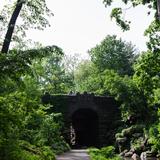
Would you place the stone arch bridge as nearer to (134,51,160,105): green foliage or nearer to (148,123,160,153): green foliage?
(148,123,160,153): green foliage

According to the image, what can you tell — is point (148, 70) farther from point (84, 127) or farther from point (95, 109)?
point (84, 127)

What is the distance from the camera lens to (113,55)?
54750 millimetres

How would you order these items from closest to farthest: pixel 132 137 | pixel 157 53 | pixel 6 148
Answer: pixel 6 148 → pixel 157 53 → pixel 132 137

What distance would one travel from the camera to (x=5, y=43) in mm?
14547

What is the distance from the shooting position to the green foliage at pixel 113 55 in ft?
Answer: 172

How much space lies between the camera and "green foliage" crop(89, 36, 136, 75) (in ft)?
172

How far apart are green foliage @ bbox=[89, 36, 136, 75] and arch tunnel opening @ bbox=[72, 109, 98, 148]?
1329 centimetres

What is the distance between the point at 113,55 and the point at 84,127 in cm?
1715

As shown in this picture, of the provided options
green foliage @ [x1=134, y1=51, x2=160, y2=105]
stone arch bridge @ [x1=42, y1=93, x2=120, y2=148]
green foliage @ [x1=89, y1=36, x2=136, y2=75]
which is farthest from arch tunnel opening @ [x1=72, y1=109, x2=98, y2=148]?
green foliage @ [x1=134, y1=51, x2=160, y2=105]

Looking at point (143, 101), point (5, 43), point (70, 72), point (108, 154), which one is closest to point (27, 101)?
point (5, 43)

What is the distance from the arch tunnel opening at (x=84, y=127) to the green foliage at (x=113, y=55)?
13.3 meters

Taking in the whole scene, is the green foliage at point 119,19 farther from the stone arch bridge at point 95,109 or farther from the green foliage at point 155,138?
the stone arch bridge at point 95,109

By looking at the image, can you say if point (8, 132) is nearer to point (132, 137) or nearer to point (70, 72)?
point (132, 137)

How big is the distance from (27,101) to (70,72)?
5604cm
